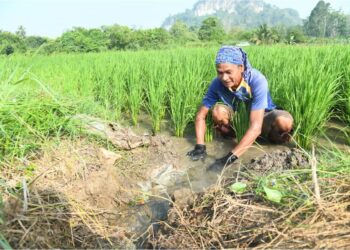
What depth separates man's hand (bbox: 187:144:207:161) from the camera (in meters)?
3.17

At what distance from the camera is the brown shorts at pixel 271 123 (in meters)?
3.27

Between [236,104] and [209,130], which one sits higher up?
[236,104]

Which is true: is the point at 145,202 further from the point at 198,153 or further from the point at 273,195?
the point at 273,195

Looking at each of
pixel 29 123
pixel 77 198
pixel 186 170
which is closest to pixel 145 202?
pixel 77 198

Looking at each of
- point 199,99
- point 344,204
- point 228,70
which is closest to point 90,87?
point 199,99

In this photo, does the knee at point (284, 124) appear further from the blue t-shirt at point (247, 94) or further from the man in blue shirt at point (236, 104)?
the blue t-shirt at point (247, 94)

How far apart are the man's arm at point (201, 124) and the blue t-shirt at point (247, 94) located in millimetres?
56

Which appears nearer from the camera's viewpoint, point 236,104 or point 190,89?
point 236,104

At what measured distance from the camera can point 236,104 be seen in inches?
Answer: 132

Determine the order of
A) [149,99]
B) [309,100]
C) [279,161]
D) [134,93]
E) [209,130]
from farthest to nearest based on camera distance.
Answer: [134,93] < [149,99] < [209,130] < [309,100] < [279,161]

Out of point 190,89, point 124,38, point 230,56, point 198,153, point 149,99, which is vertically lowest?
point 198,153

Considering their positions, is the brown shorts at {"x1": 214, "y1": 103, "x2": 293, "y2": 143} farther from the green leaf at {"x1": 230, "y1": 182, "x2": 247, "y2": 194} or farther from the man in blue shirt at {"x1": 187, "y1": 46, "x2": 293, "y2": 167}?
the green leaf at {"x1": 230, "y1": 182, "x2": 247, "y2": 194}

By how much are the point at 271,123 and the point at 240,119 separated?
315 mm

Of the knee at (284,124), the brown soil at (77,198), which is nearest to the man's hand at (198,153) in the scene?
the brown soil at (77,198)
